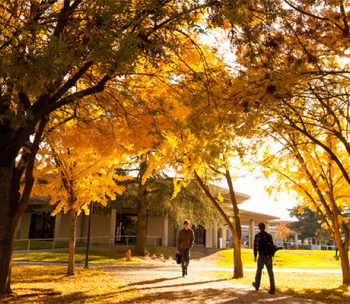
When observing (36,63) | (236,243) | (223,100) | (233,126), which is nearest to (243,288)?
(236,243)

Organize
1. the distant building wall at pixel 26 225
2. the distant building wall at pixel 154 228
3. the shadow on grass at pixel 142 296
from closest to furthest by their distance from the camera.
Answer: the shadow on grass at pixel 142 296 < the distant building wall at pixel 26 225 < the distant building wall at pixel 154 228

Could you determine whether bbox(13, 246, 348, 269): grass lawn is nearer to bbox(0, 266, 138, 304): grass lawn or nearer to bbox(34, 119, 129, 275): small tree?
bbox(0, 266, 138, 304): grass lawn

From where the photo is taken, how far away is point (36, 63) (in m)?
4.20

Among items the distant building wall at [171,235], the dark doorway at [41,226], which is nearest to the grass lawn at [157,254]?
the distant building wall at [171,235]

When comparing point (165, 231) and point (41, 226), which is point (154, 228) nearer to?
point (165, 231)

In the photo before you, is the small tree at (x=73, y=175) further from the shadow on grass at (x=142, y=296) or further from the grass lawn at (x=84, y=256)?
the grass lawn at (x=84, y=256)

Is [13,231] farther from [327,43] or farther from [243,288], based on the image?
[327,43]

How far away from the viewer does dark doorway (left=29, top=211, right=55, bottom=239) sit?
3066 centimetres

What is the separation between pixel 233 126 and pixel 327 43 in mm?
2379

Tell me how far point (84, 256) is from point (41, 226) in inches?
544

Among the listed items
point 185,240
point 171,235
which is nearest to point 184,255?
point 185,240

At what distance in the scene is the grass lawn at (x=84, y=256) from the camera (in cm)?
1694

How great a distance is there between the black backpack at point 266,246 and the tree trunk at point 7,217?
5.49 metres

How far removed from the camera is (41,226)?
30.9 meters
